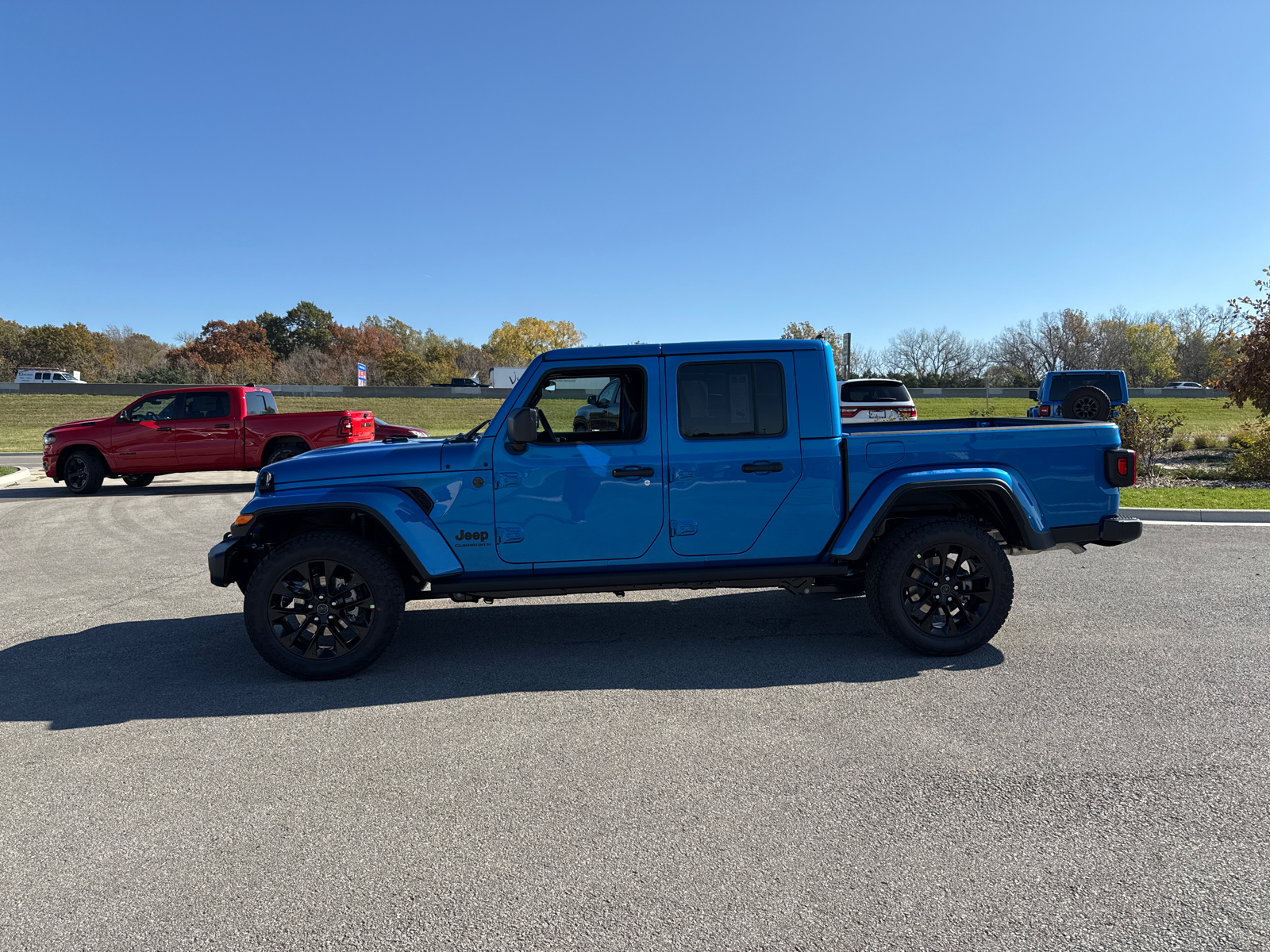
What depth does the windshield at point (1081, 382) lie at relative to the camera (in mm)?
18109

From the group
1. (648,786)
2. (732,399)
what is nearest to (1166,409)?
(732,399)

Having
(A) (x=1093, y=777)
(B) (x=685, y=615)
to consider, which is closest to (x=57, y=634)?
(B) (x=685, y=615)

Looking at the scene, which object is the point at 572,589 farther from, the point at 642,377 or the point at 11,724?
the point at 11,724

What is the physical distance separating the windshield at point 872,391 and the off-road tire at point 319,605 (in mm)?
12536

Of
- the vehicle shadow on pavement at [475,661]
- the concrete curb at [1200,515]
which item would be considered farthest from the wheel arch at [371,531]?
the concrete curb at [1200,515]

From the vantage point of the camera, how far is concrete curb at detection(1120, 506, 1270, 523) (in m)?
10.1

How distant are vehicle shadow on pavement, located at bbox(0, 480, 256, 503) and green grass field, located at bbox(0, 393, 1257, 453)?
13.9 meters

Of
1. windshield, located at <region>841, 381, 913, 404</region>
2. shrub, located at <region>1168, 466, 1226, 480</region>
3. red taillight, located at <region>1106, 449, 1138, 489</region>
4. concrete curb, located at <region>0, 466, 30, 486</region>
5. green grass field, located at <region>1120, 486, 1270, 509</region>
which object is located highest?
windshield, located at <region>841, 381, 913, 404</region>

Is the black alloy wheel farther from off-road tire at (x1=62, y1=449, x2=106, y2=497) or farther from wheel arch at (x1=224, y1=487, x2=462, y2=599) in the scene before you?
off-road tire at (x1=62, y1=449, x2=106, y2=497)

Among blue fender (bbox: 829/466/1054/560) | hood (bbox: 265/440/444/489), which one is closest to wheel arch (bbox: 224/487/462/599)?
hood (bbox: 265/440/444/489)

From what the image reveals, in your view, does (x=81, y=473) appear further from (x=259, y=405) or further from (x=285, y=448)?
(x=285, y=448)

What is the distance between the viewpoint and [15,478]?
57.0ft

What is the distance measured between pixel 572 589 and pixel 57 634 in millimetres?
3784

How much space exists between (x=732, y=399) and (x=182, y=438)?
1308cm
